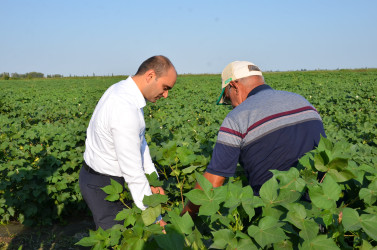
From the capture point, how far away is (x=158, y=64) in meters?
2.53

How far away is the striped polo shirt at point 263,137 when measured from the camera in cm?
203

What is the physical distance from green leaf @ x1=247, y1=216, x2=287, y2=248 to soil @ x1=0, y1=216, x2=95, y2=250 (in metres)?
3.99

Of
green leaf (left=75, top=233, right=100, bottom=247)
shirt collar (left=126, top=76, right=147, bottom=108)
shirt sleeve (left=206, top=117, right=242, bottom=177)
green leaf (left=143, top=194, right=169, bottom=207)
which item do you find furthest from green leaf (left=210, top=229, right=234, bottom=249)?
shirt collar (left=126, top=76, right=147, bottom=108)

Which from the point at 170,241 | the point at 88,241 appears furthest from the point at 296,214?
the point at 88,241

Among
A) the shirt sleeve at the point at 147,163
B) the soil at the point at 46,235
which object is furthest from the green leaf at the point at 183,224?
the soil at the point at 46,235

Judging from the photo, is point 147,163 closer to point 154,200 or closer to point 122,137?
point 122,137

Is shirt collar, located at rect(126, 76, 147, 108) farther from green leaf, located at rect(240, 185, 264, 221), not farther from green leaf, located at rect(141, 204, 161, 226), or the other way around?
green leaf, located at rect(240, 185, 264, 221)

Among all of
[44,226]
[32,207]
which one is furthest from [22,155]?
[44,226]

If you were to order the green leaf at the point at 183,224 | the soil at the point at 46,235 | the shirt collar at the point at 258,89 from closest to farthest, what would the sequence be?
the green leaf at the point at 183,224 → the shirt collar at the point at 258,89 → the soil at the point at 46,235

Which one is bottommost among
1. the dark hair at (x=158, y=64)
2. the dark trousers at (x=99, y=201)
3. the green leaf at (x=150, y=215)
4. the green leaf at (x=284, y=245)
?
Result: the dark trousers at (x=99, y=201)

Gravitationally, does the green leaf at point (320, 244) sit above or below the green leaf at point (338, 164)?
below

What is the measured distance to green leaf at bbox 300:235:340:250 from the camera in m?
0.98

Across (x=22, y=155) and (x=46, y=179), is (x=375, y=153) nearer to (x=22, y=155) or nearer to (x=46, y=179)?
(x=46, y=179)

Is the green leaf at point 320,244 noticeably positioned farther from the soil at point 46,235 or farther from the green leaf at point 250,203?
the soil at point 46,235
